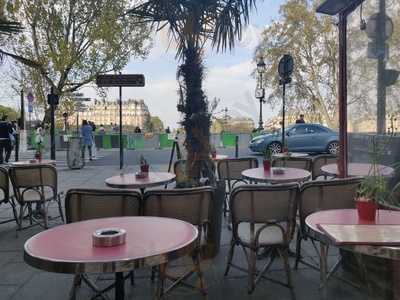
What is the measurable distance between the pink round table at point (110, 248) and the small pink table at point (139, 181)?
5.86ft

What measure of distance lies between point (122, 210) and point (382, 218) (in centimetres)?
173

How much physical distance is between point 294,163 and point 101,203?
10.8ft

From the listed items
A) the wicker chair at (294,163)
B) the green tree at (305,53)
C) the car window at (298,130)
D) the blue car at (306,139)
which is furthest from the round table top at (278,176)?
the green tree at (305,53)

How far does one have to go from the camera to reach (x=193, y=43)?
14.6ft

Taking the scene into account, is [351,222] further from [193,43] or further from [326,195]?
[193,43]

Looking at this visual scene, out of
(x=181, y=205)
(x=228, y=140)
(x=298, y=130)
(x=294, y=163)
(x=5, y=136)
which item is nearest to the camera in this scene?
(x=181, y=205)

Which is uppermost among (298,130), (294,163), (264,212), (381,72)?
(381,72)

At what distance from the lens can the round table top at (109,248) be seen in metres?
1.78

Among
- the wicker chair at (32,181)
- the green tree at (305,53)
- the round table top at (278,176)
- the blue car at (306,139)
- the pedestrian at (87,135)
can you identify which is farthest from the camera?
the green tree at (305,53)

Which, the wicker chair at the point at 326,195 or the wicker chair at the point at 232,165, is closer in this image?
the wicker chair at the point at 326,195

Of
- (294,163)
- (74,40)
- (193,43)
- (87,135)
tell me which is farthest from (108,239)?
(74,40)

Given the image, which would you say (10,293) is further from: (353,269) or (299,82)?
(299,82)

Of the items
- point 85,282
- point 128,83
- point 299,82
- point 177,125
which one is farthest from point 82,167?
point 299,82

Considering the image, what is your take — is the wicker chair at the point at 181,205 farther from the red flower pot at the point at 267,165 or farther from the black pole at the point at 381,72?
the black pole at the point at 381,72
